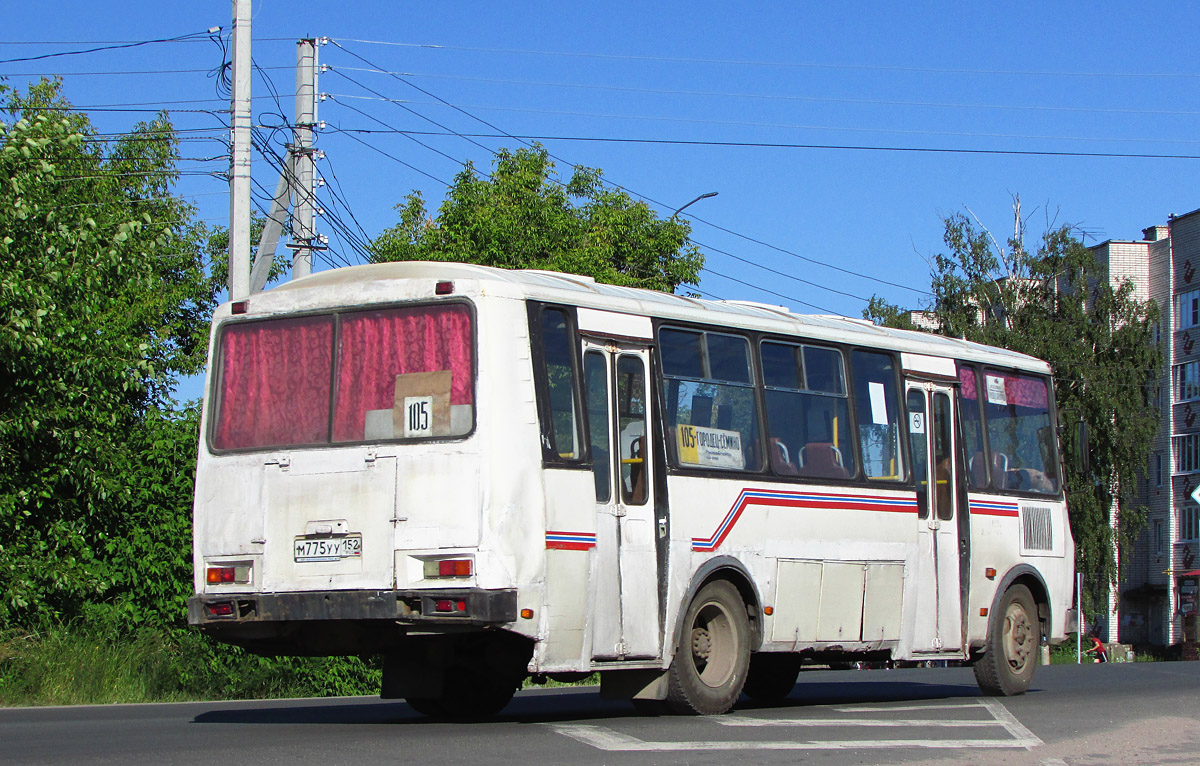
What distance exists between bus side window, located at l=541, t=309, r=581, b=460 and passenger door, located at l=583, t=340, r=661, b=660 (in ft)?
0.55

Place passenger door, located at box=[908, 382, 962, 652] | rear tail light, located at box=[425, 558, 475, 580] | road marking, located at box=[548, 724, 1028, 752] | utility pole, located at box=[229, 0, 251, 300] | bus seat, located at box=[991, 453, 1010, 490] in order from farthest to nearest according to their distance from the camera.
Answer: utility pole, located at box=[229, 0, 251, 300], bus seat, located at box=[991, 453, 1010, 490], passenger door, located at box=[908, 382, 962, 652], rear tail light, located at box=[425, 558, 475, 580], road marking, located at box=[548, 724, 1028, 752]

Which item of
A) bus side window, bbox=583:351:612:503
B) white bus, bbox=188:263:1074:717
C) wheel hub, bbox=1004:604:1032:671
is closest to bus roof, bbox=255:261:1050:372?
white bus, bbox=188:263:1074:717

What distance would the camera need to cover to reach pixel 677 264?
1538 inches

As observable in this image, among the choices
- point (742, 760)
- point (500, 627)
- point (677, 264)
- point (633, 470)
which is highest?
point (677, 264)

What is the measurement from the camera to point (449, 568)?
10414 millimetres

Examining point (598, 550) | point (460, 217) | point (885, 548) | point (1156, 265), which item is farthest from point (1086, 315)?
point (598, 550)

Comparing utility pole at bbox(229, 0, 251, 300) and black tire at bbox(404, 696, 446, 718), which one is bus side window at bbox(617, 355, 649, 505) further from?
utility pole at bbox(229, 0, 251, 300)

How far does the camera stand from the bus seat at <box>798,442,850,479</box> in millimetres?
13320

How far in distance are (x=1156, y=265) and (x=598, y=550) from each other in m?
61.1

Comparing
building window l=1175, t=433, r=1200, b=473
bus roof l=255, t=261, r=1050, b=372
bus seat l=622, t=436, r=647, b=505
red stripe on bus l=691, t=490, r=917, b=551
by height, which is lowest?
red stripe on bus l=691, t=490, r=917, b=551

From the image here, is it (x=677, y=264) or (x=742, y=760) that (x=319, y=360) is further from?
(x=677, y=264)

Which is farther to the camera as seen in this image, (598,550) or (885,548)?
(885,548)

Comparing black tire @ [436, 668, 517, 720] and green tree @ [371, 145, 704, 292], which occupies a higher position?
green tree @ [371, 145, 704, 292]

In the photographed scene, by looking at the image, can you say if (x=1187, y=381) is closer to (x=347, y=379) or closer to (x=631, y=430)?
(x=631, y=430)
